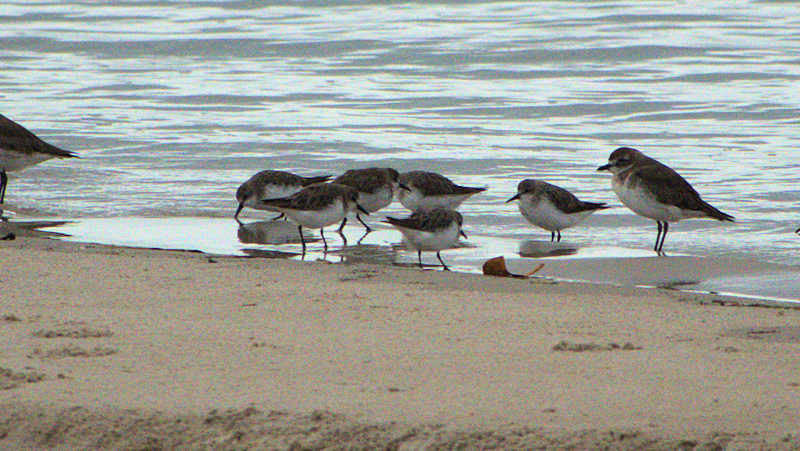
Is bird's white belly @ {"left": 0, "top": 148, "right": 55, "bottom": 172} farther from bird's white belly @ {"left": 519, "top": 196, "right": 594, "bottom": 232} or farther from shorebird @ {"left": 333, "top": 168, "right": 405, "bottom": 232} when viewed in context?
bird's white belly @ {"left": 519, "top": 196, "right": 594, "bottom": 232}

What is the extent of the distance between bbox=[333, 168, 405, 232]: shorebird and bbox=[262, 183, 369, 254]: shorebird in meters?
0.93

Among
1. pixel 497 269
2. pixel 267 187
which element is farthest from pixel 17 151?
pixel 497 269

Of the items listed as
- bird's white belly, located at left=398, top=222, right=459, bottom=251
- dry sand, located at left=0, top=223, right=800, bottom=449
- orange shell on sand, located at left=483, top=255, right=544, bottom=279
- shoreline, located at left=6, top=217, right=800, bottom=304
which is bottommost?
shoreline, located at left=6, top=217, right=800, bottom=304

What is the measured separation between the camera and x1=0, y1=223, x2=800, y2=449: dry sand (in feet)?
16.7

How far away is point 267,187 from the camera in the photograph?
12.6m

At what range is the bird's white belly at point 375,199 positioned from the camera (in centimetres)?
1208

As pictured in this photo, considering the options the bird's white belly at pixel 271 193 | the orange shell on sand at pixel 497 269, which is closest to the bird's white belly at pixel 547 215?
the orange shell on sand at pixel 497 269

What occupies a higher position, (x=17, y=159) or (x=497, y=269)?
(x=17, y=159)

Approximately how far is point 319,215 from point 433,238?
1.13 m

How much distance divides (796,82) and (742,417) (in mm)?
18228

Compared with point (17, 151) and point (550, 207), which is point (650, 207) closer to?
point (550, 207)

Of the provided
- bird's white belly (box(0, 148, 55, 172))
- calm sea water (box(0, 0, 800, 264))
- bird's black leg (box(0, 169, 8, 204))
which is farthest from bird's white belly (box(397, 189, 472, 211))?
bird's black leg (box(0, 169, 8, 204))

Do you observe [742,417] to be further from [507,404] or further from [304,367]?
[304,367]

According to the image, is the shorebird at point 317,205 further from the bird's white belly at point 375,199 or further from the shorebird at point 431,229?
the bird's white belly at point 375,199
